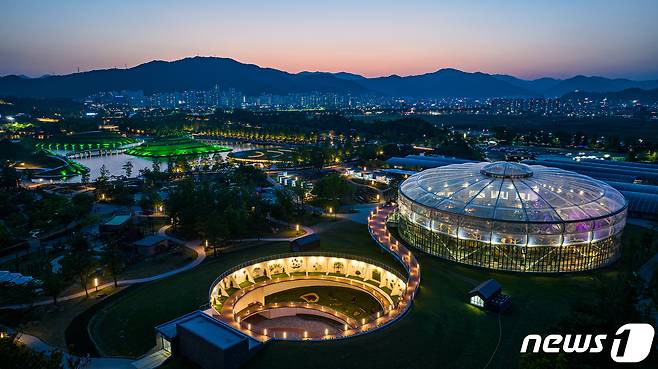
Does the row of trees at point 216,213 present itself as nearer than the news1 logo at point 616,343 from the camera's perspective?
No

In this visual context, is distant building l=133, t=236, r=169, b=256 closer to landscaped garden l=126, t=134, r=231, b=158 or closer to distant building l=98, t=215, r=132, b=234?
distant building l=98, t=215, r=132, b=234

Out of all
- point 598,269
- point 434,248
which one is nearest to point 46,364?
point 434,248

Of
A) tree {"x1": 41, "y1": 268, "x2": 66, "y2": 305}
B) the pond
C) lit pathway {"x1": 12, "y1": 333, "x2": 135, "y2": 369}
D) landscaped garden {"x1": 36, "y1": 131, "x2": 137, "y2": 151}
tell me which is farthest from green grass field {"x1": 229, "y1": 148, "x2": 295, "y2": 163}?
lit pathway {"x1": 12, "y1": 333, "x2": 135, "y2": 369}

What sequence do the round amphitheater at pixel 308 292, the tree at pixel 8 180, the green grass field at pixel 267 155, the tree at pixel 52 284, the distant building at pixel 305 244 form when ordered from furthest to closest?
1. the green grass field at pixel 267 155
2. the tree at pixel 8 180
3. the distant building at pixel 305 244
4. the round amphitheater at pixel 308 292
5. the tree at pixel 52 284

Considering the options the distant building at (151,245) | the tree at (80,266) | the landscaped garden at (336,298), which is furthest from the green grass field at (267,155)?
the tree at (80,266)

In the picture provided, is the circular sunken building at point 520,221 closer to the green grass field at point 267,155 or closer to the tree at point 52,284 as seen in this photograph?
the tree at point 52,284

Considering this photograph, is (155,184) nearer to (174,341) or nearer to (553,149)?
(174,341)
